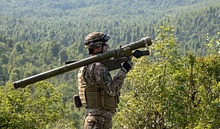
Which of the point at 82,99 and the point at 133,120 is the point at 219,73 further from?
the point at 82,99

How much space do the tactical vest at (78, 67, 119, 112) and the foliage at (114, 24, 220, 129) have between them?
5.58m

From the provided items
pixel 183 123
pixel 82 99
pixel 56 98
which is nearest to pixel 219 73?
pixel 183 123

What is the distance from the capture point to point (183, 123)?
12773 mm

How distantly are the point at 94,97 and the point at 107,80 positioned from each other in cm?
37

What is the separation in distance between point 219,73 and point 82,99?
309 inches

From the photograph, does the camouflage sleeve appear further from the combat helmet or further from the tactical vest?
the combat helmet

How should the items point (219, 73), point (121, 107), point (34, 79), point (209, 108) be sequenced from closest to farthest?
point (34, 79) → point (209, 108) → point (219, 73) → point (121, 107)

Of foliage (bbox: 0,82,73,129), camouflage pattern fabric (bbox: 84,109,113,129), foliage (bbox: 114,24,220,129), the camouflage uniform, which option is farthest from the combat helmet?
foliage (bbox: 0,82,73,129)

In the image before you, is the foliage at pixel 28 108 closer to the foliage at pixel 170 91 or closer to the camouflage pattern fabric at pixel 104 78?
the foliage at pixel 170 91

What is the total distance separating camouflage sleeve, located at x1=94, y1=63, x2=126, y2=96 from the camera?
20.5ft

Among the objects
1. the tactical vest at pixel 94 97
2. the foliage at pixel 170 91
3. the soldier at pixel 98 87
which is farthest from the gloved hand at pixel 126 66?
the foliage at pixel 170 91

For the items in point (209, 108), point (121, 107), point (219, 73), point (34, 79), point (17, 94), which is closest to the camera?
point (34, 79)

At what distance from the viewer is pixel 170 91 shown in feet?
41.7

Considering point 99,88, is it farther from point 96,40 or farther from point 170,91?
point 170,91
